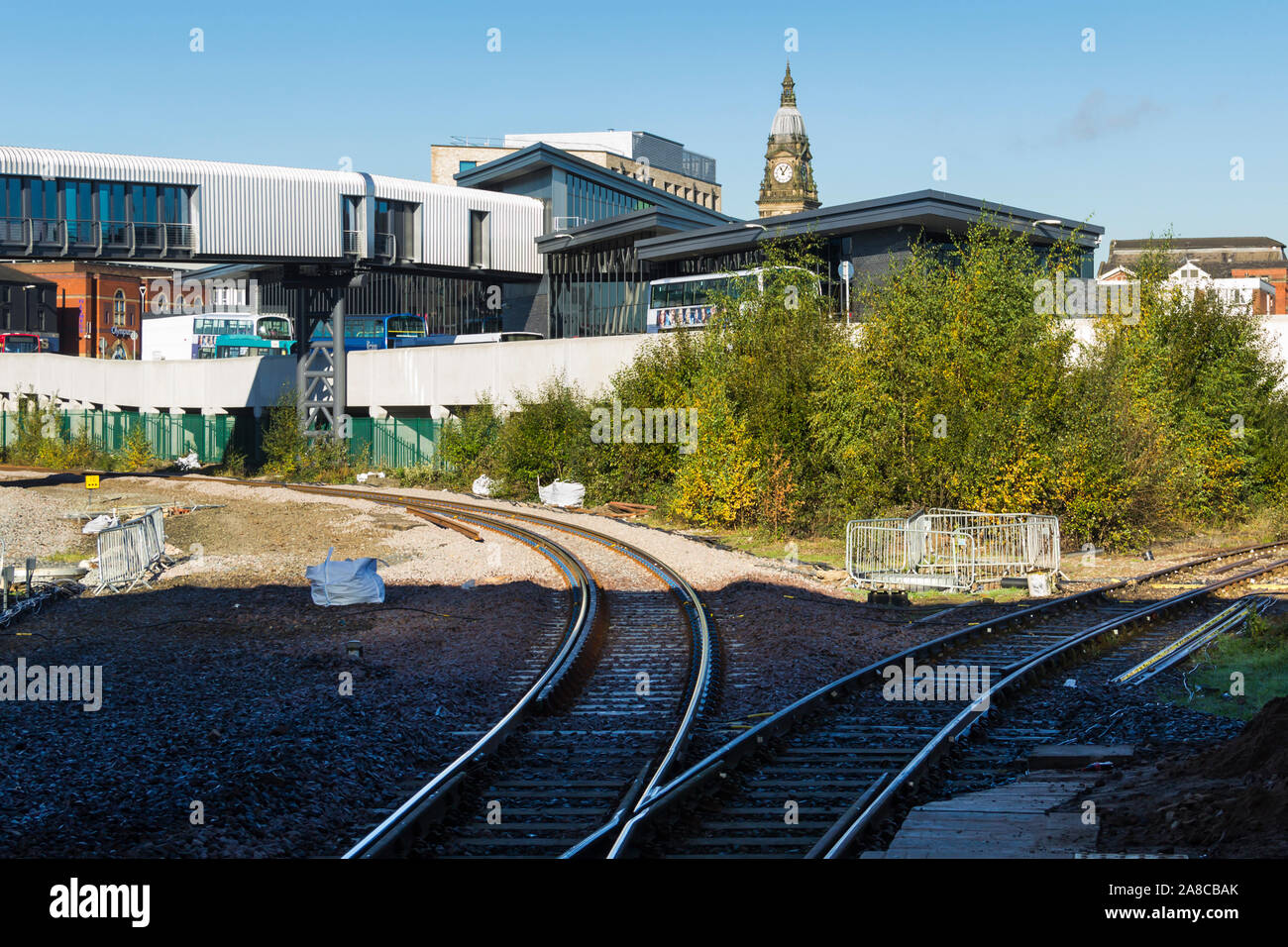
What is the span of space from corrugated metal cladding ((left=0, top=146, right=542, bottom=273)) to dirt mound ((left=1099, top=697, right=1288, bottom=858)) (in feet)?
140

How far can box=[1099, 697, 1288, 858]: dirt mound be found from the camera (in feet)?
21.4

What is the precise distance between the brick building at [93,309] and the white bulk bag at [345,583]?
93804mm


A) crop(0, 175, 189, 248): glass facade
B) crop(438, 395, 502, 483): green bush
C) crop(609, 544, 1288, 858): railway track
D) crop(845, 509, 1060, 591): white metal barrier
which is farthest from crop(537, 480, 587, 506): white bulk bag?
crop(609, 544, 1288, 858): railway track

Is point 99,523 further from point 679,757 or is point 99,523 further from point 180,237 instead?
point 679,757

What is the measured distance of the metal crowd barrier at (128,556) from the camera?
20125mm

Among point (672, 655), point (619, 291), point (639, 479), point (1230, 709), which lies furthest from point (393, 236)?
point (1230, 709)

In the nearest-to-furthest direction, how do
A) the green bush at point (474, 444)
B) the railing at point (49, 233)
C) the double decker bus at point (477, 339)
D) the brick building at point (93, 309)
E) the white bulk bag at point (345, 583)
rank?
the white bulk bag at point (345, 583) → the railing at point (49, 233) → the green bush at point (474, 444) → the double decker bus at point (477, 339) → the brick building at point (93, 309)

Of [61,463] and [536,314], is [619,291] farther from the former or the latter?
[61,463]

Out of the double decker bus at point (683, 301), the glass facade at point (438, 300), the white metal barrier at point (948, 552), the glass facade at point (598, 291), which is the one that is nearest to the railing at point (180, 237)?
the double decker bus at point (683, 301)

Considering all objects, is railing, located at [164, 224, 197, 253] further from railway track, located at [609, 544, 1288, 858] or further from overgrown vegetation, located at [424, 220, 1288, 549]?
railway track, located at [609, 544, 1288, 858]

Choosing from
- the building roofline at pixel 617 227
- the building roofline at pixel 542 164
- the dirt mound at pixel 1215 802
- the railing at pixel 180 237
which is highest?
the building roofline at pixel 542 164

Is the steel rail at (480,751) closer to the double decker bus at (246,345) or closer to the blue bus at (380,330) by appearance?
the blue bus at (380,330)

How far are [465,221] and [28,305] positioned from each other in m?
63.9
